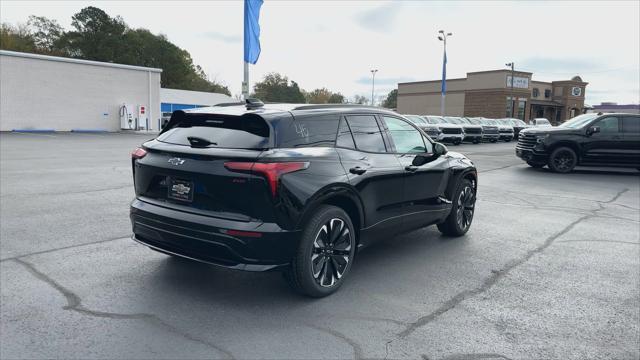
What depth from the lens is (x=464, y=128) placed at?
95.5ft

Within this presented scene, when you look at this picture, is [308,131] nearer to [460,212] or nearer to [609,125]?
[460,212]

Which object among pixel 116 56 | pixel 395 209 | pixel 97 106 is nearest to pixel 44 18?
pixel 116 56

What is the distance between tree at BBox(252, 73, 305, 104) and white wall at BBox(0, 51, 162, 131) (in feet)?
208

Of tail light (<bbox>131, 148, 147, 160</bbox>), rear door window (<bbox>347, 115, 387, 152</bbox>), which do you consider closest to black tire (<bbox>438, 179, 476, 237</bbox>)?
rear door window (<bbox>347, 115, 387, 152</bbox>)

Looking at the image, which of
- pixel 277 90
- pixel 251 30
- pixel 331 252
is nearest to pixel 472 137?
pixel 251 30

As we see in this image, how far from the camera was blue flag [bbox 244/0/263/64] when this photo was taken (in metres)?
18.5

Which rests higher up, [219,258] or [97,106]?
[97,106]

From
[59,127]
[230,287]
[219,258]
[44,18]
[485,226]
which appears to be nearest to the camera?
[219,258]

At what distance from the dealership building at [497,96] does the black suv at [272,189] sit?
58837 mm

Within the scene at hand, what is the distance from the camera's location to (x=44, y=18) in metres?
69.5

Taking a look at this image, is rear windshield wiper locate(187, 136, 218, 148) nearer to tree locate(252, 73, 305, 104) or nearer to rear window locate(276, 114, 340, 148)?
rear window locate(276, 114, 340, 148)

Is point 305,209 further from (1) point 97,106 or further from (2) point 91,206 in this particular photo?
(1) point 97,106

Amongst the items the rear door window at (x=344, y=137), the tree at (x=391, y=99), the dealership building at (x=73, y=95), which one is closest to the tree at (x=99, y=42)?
the dealership building at (x=73, y=95)

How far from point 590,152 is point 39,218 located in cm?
1430
